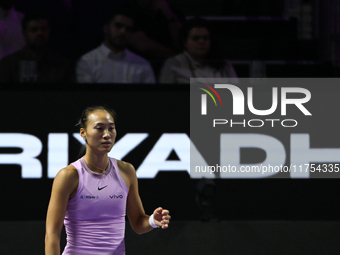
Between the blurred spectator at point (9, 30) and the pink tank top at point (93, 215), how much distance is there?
8.01 feet

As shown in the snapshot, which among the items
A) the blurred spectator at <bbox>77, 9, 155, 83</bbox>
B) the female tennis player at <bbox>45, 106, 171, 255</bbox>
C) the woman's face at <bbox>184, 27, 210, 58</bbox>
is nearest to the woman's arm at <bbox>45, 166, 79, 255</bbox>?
the female tennis player at <bbox>45, 106, 171, 255</bbox>

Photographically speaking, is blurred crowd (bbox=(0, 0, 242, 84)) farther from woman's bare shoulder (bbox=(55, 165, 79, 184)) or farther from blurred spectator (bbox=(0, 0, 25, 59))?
woman's bare shoulder (bbox=(55, 165, 79, 184))

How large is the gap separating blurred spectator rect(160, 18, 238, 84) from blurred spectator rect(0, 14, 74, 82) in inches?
35.6

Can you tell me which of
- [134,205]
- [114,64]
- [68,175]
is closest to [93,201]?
[68,175]

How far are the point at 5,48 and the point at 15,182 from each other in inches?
46.8

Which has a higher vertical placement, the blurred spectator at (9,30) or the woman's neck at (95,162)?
the blurred spectator at (9,30)

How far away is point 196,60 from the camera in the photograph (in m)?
4.77

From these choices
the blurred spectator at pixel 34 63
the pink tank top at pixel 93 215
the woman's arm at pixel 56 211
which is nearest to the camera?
the woman's arm at pixel 56 211

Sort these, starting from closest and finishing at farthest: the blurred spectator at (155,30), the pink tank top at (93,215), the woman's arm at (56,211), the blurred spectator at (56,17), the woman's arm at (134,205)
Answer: the woman's arm at (56,211), the pink tank top at (93,215), the woman's arm at (134,205), the blurred spectator at (56,17), the blurred spectator at (155,30)

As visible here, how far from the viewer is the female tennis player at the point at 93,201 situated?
8.07 ft

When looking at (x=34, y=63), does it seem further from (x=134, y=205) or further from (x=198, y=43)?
(x=134, y=205)

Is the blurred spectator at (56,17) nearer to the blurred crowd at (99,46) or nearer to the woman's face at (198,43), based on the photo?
the blurred crowd at (99,46)

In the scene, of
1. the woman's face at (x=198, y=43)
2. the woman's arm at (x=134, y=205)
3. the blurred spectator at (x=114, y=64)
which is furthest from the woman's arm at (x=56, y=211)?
the woman's face at (x=198, y=43)

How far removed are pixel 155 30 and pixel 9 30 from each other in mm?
1360
